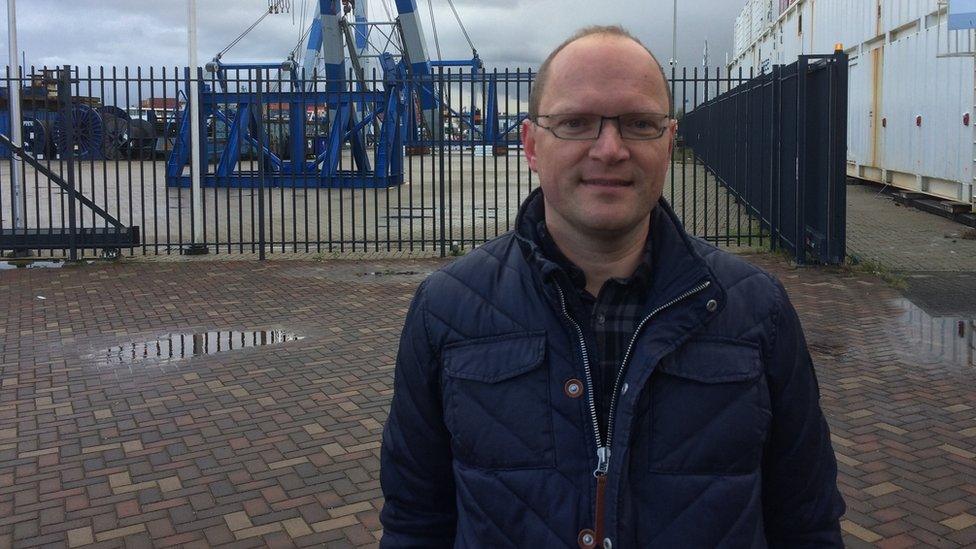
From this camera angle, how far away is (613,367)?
6.16 feet

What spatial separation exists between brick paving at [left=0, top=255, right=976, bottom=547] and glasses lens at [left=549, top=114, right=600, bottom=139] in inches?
107

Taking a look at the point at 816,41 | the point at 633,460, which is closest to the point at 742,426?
the point at 633,460

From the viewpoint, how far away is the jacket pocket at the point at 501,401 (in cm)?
184

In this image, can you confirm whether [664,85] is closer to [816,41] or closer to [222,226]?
[222,226]

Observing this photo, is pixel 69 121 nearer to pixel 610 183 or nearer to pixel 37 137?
pixel 37 137

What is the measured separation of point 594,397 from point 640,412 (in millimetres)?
87

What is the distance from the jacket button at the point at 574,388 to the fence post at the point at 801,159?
9619 millimetres

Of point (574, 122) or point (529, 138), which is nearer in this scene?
point (574, 122)

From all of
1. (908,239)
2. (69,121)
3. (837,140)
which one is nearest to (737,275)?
(837,140)

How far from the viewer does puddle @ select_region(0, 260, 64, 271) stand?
12.0m

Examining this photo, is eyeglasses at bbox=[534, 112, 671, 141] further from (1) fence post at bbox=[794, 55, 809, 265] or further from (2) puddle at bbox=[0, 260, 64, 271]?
(2) puddle at bbox=[0, 260, 64, 271]

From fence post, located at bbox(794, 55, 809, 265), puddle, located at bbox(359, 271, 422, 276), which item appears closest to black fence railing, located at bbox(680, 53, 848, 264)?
fence post, located at bbox(794, 55, 809, 265)

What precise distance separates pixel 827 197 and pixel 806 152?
0.61 meters

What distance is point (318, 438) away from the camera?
5.47m
